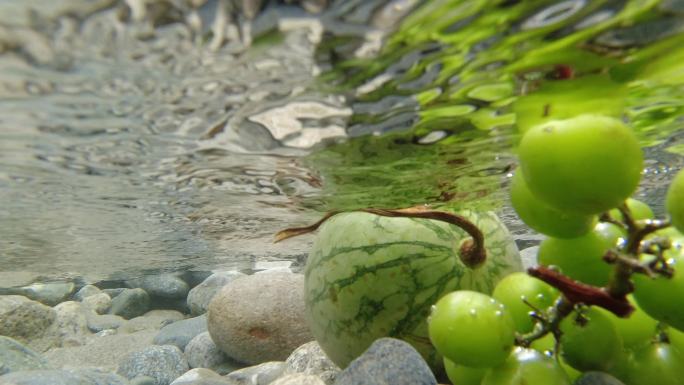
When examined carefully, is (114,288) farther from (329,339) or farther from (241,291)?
(329,339)

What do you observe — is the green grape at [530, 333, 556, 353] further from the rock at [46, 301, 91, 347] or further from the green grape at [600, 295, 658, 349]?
the rock at [46, 301, 91, 347]

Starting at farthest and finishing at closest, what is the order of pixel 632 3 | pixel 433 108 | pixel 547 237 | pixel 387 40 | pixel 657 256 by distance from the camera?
1. pixel 433 108
2. pixel 387 40
3. pixel 632 3
4. pixel 547 237
5. pixel 657 256

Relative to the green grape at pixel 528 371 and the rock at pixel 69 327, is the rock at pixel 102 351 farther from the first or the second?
the green grape at pixel 528 371

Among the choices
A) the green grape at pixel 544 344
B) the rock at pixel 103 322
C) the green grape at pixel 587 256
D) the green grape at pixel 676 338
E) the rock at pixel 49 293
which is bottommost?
the rock at pixel 103 322

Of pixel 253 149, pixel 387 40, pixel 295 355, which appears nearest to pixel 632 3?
pixel 387 40

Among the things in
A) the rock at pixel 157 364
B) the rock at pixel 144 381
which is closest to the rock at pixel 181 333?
the rock at pixel 157 364

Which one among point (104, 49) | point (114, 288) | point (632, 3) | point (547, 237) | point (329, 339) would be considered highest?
point (104, 49)

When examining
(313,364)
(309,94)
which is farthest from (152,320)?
(309,94)
